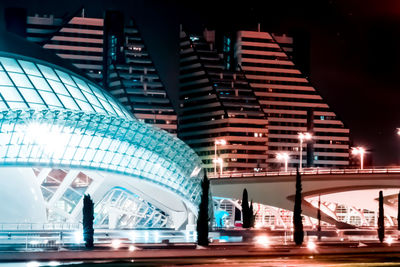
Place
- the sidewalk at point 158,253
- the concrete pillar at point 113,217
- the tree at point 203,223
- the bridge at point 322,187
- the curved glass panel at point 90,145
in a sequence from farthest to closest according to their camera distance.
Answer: the bridge at point 322,187, the concrete pillar at point 113,217, the curved glass panel at point 90,145, the tree at point 203,223, the sidewalk at point 158,253

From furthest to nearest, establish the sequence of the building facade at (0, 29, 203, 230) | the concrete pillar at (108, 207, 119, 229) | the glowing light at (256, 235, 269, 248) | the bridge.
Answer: the bridge
the concrete pillar at (108, 207, 119, 229)
the glowing light at (256, 235, 269, 248)
the building facade at (0, 29, 203, 230)

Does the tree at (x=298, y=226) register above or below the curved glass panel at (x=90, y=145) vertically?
below

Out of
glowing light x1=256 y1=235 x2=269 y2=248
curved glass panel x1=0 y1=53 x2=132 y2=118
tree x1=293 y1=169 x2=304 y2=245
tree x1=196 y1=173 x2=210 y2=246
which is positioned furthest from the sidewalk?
curved glass panel x1=0 y1=53 x2=132 y2=118

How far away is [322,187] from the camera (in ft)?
293

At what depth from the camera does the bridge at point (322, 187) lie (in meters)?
87.1

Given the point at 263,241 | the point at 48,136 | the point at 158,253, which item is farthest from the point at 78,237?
the point at 263,241

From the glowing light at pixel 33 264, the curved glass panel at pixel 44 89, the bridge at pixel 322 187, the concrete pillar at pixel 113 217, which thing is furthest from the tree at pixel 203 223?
the bridge at pixel 322 187

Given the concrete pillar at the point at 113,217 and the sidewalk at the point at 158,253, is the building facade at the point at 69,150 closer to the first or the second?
the concrete pillar at the point at 113,217

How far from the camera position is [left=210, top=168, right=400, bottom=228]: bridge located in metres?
87.1

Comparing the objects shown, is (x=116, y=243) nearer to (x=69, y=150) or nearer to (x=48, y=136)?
(x=69, y=150)

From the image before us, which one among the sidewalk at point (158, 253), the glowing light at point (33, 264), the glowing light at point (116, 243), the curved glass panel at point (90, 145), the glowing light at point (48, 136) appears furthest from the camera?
the glowing light at point (48, 136)

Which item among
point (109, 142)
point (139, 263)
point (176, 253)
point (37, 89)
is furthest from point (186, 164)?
→ point (139, 263)

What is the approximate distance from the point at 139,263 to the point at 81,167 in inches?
768

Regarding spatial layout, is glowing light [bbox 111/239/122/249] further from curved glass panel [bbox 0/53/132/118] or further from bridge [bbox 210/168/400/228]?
bridge [bbox 210/168/400/228]
